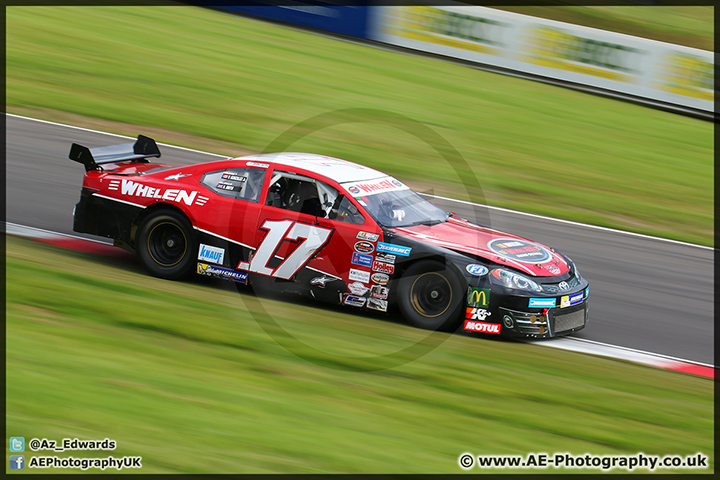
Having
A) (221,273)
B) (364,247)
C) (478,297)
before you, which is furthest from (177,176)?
(478,297)

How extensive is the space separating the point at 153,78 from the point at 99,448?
12.6m

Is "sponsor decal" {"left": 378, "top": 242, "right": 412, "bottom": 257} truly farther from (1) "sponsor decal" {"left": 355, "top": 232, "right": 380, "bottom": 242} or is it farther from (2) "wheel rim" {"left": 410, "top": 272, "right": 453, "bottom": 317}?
→ (2) "wheel rim" {"left": 410, "top": 272, "right": 453, "bottom": 317}

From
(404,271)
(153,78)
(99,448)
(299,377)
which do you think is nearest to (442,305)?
(404,271)

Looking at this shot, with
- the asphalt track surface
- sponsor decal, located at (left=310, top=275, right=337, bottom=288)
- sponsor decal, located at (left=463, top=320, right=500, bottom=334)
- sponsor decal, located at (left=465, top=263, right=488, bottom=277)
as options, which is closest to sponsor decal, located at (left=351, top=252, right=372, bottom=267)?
sponsor decal, located at (left=310, top=275, right=337, bottom=288)

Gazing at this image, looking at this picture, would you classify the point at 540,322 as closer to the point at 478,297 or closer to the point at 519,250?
the point at 478,297

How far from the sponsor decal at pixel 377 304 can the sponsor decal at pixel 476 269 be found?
2.82ft

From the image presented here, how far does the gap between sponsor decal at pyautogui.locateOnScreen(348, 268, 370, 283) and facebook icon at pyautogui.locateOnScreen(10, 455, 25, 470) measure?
11.6ft

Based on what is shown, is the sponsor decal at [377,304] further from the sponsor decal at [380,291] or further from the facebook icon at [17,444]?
the facebook icon at [17,444]

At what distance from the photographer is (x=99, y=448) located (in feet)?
14.0

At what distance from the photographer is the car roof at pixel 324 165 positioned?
739 centimetres

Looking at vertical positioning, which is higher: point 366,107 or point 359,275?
point 366,107

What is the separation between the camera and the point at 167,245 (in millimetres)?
7645

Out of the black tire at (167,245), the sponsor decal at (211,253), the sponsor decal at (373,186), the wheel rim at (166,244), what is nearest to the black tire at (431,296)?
the sponsor decal at (373,186)

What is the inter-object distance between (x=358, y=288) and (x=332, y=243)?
50 centimetres
